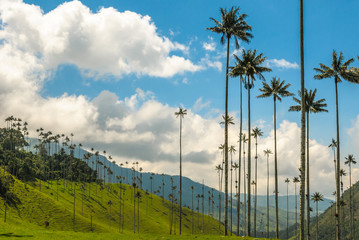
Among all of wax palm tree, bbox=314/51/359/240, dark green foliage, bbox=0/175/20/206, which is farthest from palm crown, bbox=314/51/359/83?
dark green foliage, bbox=0/175/20/206

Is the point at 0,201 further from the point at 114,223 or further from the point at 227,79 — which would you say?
the point at 227,79

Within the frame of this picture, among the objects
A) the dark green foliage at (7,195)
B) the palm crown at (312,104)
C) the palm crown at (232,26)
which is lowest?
the dark green foliage at (7,195)

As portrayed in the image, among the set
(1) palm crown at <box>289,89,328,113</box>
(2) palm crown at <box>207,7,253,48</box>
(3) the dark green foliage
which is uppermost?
(2) palm crown at <box>207,7,253,48</box>

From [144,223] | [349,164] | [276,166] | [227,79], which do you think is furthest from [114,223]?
[227,79]

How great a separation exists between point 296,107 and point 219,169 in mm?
80118

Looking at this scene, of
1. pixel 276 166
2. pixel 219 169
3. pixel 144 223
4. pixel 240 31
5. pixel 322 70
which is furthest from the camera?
pixel 144 223

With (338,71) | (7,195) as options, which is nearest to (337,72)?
(338,71)

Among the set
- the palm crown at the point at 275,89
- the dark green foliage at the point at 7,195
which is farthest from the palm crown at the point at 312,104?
the dark green foliage at the point at 7,195

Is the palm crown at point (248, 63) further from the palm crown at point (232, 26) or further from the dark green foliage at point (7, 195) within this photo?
the dark green foliage at point (7, 195)

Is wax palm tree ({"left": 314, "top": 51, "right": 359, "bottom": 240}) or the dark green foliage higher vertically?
wax palm tree ({"left": 314, "top": 51, "right": 359, "bottom": 240})

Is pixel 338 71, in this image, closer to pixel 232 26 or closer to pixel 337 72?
pixel 337 72

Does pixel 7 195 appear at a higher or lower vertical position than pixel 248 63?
lower

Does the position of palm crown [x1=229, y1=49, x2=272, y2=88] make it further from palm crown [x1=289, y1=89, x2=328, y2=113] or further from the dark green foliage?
the dark green foliage

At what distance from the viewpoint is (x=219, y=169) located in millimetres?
139250
